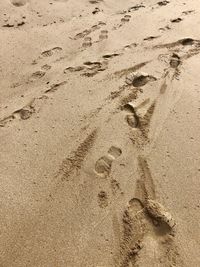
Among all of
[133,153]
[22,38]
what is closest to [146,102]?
[133,153]

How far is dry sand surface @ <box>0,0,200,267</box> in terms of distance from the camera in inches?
82.6

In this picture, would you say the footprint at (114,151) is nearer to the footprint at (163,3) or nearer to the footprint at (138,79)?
the footprint at (138,79)

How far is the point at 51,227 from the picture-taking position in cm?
216

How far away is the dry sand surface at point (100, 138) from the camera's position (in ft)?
6.88

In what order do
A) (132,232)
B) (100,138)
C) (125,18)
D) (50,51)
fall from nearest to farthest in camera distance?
(132,232)
(100,138)
(50,51)
(125,18)

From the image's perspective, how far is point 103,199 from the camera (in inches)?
89.4

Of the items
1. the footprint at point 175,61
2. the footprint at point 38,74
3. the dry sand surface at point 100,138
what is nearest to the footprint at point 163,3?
the dry sand surface at point 100,138

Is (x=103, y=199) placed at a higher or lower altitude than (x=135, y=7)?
lower

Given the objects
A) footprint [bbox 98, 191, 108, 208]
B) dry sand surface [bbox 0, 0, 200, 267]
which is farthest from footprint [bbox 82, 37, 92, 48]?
footprint [bbox 98, 191, 108, 208]

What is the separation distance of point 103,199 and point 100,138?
0.52 meters

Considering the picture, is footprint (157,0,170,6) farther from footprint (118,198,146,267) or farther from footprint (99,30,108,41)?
footprint (118,198,146,267)

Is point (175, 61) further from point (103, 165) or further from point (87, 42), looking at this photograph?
point (103, 165)


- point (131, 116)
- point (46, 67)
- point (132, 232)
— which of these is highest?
point (46, 67)

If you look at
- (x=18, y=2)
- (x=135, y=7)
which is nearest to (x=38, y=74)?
(x=18, y=2)
